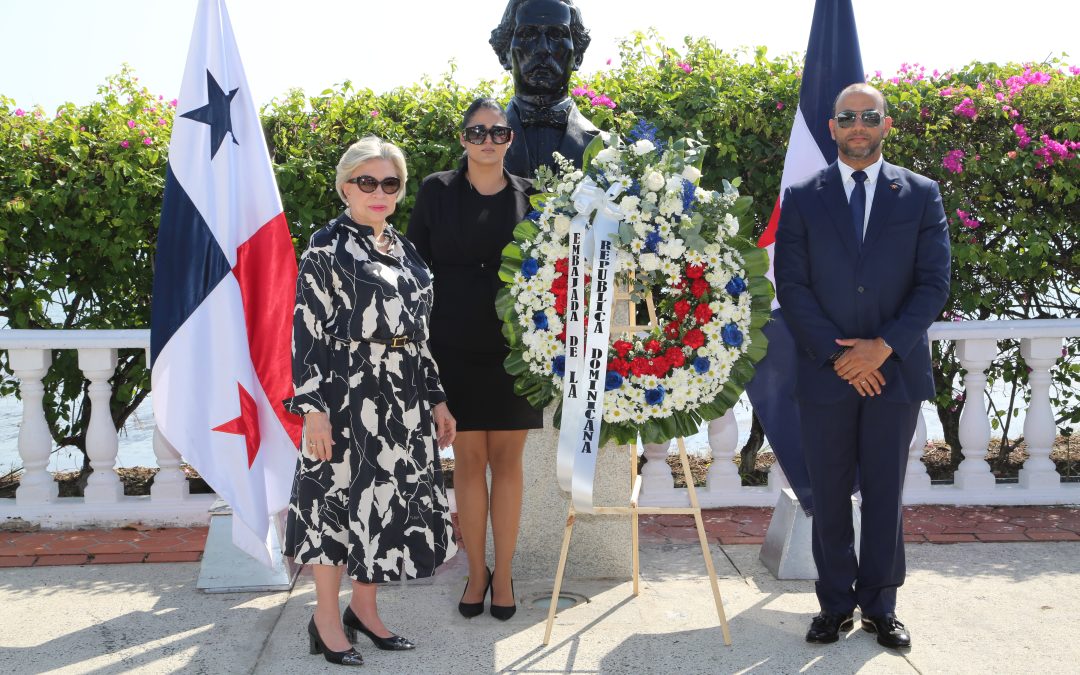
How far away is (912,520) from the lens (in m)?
5.25

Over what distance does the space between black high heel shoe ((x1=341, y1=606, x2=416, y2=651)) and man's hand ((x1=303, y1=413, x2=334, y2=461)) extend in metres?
0.67

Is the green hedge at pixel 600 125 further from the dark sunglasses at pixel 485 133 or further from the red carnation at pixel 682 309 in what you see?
the red carnation at pixel 682 309

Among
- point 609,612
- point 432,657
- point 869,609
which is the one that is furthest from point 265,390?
point 869,609

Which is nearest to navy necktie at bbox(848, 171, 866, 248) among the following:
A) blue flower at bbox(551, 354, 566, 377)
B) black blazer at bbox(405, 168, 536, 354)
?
blue flower at bbox(551, 354, 566, 377)

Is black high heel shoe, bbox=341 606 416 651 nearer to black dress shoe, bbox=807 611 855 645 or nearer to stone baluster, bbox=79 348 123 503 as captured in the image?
black dress shoe, bbox=807 611 855 645

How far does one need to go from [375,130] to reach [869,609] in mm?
3463

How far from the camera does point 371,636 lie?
3.76 metres

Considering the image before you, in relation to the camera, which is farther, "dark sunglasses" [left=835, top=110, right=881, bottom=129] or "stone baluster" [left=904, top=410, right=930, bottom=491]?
"stone baluster" [left=904, top=410, right=930, bottom=491]

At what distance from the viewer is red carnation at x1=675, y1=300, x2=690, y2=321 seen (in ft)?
12.0

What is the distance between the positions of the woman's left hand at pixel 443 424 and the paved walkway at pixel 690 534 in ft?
5.13

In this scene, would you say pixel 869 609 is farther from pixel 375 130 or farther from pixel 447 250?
pixel 375 130

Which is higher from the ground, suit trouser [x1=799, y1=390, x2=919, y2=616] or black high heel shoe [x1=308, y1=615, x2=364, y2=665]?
suit trouser [x1=799, y1=390, x2=919, y2=616]

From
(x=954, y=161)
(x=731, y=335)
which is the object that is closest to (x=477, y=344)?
(x=731, y=335)

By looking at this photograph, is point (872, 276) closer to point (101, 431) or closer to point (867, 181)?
point (867, 181)
